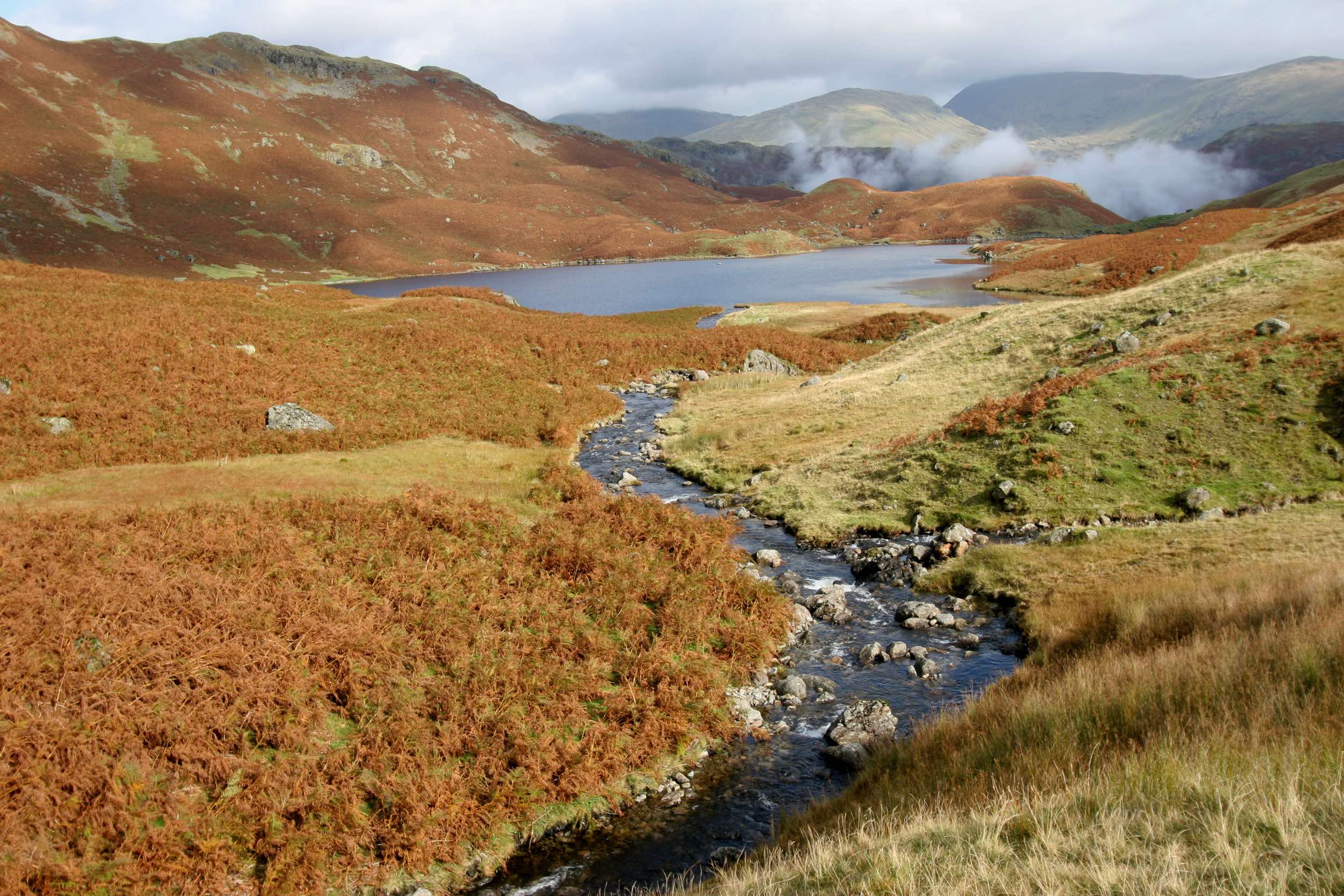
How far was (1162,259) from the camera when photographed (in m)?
77.3

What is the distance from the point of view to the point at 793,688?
647 inches

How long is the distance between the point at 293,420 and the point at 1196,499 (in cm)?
3427

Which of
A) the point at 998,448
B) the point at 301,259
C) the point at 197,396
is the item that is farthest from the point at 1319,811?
the point at 301,259

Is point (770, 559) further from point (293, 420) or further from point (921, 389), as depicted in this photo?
point (293, 420)

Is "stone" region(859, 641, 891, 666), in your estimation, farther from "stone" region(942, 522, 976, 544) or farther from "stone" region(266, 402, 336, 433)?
A: "stone" region(266, 402, 336, 433)

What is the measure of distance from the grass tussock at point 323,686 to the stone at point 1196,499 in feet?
45.6

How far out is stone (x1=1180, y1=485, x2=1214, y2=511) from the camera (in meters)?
22.0

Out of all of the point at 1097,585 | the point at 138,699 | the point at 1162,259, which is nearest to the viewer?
the point at 138,699

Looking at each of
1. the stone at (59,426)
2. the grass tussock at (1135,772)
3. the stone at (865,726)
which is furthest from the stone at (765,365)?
the stone at (865,726)

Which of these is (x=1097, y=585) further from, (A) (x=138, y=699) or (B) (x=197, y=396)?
(B) (x=197, y=396)

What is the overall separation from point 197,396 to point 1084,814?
34.5m

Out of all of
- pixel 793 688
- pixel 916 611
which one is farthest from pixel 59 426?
pixel 916 611

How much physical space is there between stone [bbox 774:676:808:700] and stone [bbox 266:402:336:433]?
928 inches

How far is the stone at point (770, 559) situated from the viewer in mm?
23469
